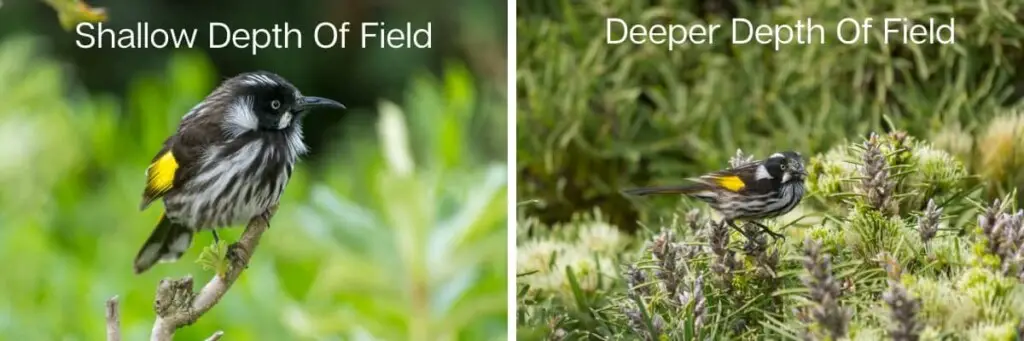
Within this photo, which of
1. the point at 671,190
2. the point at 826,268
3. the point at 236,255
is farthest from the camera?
the point at 671,190

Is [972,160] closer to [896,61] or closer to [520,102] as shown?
[896,61]

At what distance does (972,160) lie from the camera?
136cm

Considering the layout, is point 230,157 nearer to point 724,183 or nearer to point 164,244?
point 164,244

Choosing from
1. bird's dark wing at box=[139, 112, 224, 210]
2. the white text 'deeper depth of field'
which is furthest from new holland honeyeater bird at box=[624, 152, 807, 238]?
bird's dark wing at box=[139, 112, 224, 210]

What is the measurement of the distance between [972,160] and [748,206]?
277 millimetres

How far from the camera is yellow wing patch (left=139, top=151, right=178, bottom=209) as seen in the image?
51.4 inches

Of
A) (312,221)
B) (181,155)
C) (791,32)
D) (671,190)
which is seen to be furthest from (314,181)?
(791,32)

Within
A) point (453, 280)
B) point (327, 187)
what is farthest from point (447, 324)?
point (327, 187)

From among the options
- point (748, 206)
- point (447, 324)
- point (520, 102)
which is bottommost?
point (447, 324)

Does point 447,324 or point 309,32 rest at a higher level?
point 309,32

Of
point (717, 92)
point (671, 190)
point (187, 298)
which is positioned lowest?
point (187, 298)

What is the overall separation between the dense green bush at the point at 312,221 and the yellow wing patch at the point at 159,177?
0.12 ft

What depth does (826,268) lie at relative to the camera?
1089 mm

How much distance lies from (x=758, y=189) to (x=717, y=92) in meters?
0.18
